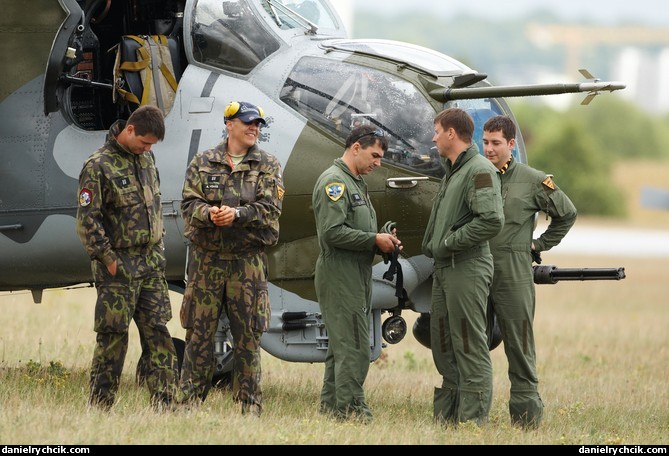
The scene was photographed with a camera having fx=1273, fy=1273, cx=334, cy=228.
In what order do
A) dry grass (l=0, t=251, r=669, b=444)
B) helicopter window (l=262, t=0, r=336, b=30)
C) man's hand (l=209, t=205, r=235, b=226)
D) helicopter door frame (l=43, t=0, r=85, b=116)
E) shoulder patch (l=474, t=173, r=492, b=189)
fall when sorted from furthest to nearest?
1. helicopter window (l=262, t=0, r=336, b=30)
2. helicopter door frame (l=43, t=0, r=85, b=116)
3. shoulder patch (l=474, t=173, r=492, b=189)
4. man's hand (l=209, t=205, r=235, b=226)
5. dry grass (l=0, t=251, r=669, b=444)

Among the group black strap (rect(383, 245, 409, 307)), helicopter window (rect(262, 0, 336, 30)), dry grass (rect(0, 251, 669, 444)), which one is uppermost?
helicopter window (rect(262, 0, 336, 30))

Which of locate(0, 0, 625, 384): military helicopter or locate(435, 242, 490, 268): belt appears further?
locate(0, 0, 625, 384): military helicopter

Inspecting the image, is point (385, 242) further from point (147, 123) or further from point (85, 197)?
point (85, 197)

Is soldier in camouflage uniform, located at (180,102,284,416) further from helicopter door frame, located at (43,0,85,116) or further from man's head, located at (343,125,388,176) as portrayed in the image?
helicopter door frame, located at (43,0,85,116)

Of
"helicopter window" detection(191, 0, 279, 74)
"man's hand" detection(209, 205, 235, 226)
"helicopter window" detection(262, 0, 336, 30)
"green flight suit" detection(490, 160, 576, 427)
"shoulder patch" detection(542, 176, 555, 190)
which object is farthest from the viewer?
"helicopter window" detection(262, 0, 336, 30)

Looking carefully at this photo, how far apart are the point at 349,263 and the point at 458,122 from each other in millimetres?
1127

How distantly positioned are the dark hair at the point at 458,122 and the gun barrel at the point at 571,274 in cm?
138

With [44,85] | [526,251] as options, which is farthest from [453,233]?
[44,85]

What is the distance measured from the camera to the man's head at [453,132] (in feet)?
26.4

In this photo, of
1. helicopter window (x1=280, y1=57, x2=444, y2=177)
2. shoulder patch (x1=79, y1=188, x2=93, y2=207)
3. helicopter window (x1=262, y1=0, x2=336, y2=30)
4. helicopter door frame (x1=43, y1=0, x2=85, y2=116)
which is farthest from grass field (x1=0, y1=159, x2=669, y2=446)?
helicopter window (x1=262, y1=0, x2=336, y2=30)

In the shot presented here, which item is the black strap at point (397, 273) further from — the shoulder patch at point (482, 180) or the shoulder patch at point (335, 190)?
the shoulder patch at point (482, 180)

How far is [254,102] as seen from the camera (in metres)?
9.11

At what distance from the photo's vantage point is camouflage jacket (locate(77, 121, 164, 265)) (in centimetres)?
774

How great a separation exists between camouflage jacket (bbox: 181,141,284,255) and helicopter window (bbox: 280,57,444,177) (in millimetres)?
1133
